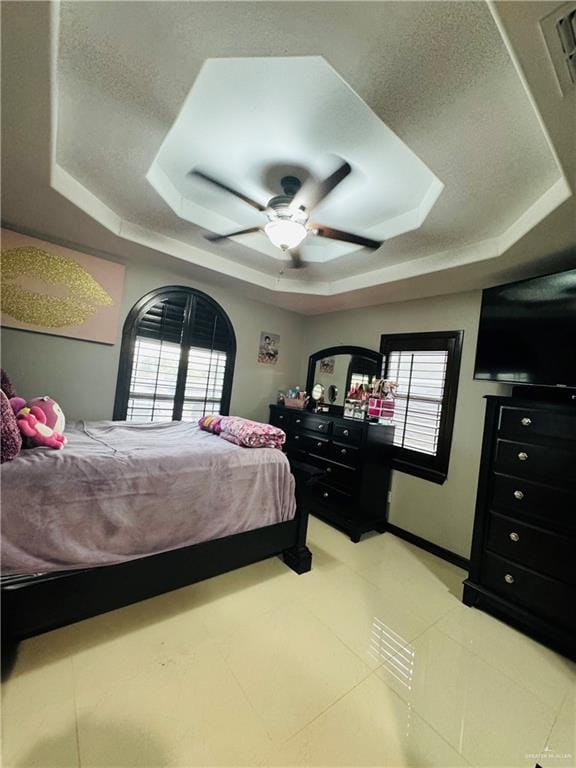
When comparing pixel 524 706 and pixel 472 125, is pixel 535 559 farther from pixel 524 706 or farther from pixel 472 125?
pixel 472 125

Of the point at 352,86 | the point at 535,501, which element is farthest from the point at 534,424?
the point at 352,86

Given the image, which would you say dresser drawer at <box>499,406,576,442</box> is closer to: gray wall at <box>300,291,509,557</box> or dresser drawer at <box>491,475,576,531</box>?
dresser drawer at <box>491,475,576,531</box>

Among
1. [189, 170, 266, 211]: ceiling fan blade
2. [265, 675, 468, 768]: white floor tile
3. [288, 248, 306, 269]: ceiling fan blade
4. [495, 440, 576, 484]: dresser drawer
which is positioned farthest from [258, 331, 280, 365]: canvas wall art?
[265, 675, 468, 768]: white floor tile

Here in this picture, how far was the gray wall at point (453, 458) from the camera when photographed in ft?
8.89

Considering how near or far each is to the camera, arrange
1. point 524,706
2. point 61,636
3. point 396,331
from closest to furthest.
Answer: point 524,706
point 61,636
point 396,331

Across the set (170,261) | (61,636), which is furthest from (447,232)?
(61,636)

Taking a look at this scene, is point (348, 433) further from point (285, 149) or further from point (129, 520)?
point (285, 149)

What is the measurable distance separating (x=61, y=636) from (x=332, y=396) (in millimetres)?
3158

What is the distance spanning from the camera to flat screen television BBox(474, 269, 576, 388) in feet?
6.44

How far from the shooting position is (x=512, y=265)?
2250 millimetres

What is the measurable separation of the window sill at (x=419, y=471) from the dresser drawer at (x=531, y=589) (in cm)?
86

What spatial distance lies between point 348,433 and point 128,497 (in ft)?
6.81

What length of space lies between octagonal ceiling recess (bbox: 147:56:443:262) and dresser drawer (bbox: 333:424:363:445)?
1.72 metres

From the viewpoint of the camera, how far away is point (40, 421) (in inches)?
69.8
